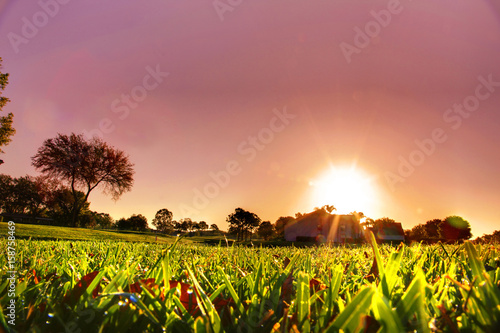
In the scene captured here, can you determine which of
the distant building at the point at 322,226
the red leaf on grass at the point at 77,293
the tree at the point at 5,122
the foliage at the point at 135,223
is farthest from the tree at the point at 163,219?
the red leaf on grass at the point at 77,293

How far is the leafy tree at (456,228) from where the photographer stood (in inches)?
2156

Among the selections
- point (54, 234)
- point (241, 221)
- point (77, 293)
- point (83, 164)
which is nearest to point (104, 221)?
point (241, 221)

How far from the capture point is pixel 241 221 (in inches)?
3100

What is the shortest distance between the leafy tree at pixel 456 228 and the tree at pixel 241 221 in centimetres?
4394

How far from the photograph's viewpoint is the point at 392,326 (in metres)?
0.53

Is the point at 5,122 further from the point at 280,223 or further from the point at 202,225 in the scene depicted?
the point at 202,225

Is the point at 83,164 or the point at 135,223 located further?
the point at 135,223

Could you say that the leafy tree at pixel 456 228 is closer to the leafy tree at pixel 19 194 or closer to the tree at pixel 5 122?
the tree at pixel 5 122

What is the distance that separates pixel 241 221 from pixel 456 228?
48249 mm

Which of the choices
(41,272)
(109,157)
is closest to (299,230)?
(109,157)

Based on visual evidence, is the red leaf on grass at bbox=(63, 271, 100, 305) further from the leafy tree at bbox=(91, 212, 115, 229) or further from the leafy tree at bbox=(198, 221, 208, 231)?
the leafy tree at bbox=(91, 212, 115, 229)

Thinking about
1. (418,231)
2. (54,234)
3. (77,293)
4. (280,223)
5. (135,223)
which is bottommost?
(77,293)

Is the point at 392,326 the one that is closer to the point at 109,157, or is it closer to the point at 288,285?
the point at 288,285

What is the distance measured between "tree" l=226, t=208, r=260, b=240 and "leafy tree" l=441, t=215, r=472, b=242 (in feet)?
144
